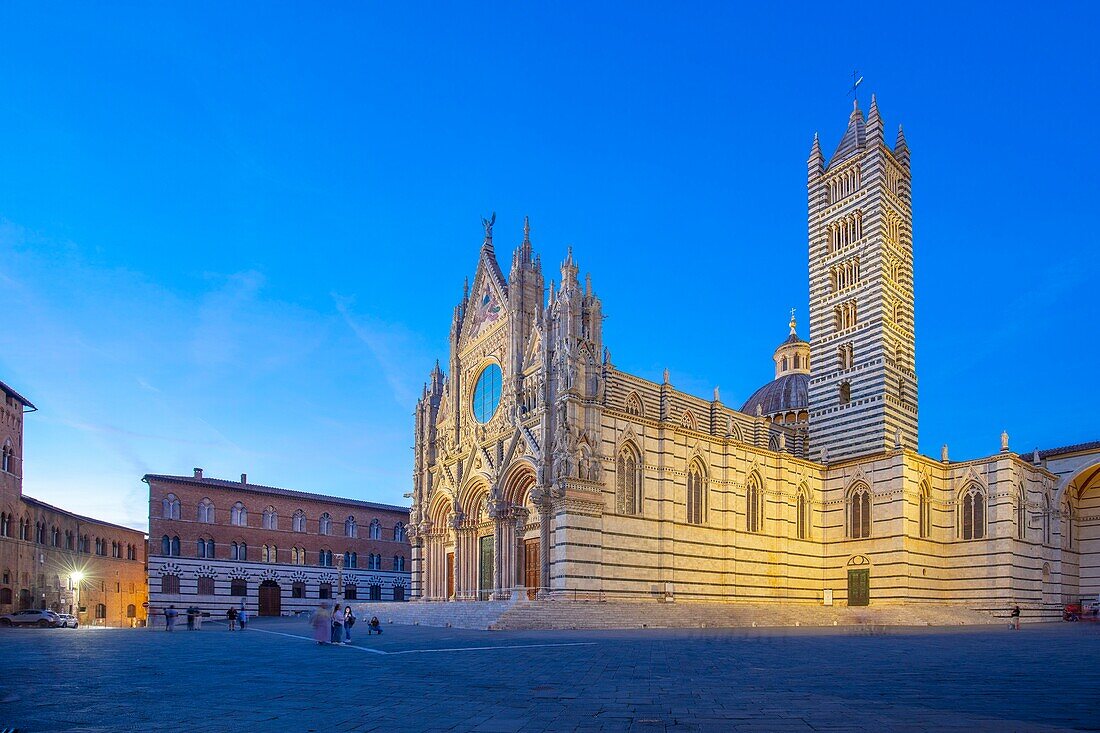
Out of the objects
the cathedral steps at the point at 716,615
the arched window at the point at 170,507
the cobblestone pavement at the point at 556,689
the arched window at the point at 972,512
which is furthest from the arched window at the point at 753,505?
the arched window at the point at 170,507

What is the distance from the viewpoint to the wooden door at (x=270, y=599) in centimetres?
6338

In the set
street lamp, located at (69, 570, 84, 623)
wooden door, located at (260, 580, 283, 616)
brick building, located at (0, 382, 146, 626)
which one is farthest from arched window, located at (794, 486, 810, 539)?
street lamp, located at (69, 570, 84, 623)

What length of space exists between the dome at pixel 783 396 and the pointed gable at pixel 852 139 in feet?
54.2

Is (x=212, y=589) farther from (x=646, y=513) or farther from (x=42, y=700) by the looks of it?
(x=42, y=700)

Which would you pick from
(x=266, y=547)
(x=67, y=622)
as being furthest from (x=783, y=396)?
(x=67, y=622)

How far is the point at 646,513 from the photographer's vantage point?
139 ft

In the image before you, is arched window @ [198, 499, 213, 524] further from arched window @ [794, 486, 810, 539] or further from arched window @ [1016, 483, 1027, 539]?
arched window @ [1016, 483, 1027, 539]

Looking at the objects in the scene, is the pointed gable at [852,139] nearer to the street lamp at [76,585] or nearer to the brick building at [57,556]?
the brick building at [57,556]

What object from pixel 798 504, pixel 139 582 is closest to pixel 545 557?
pixel 798 504

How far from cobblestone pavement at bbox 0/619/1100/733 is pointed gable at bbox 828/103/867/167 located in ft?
130

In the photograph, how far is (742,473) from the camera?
47281 millimetres

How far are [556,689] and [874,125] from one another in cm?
5098

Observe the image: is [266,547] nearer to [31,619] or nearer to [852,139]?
[31,619]

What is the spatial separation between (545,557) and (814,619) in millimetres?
14668
